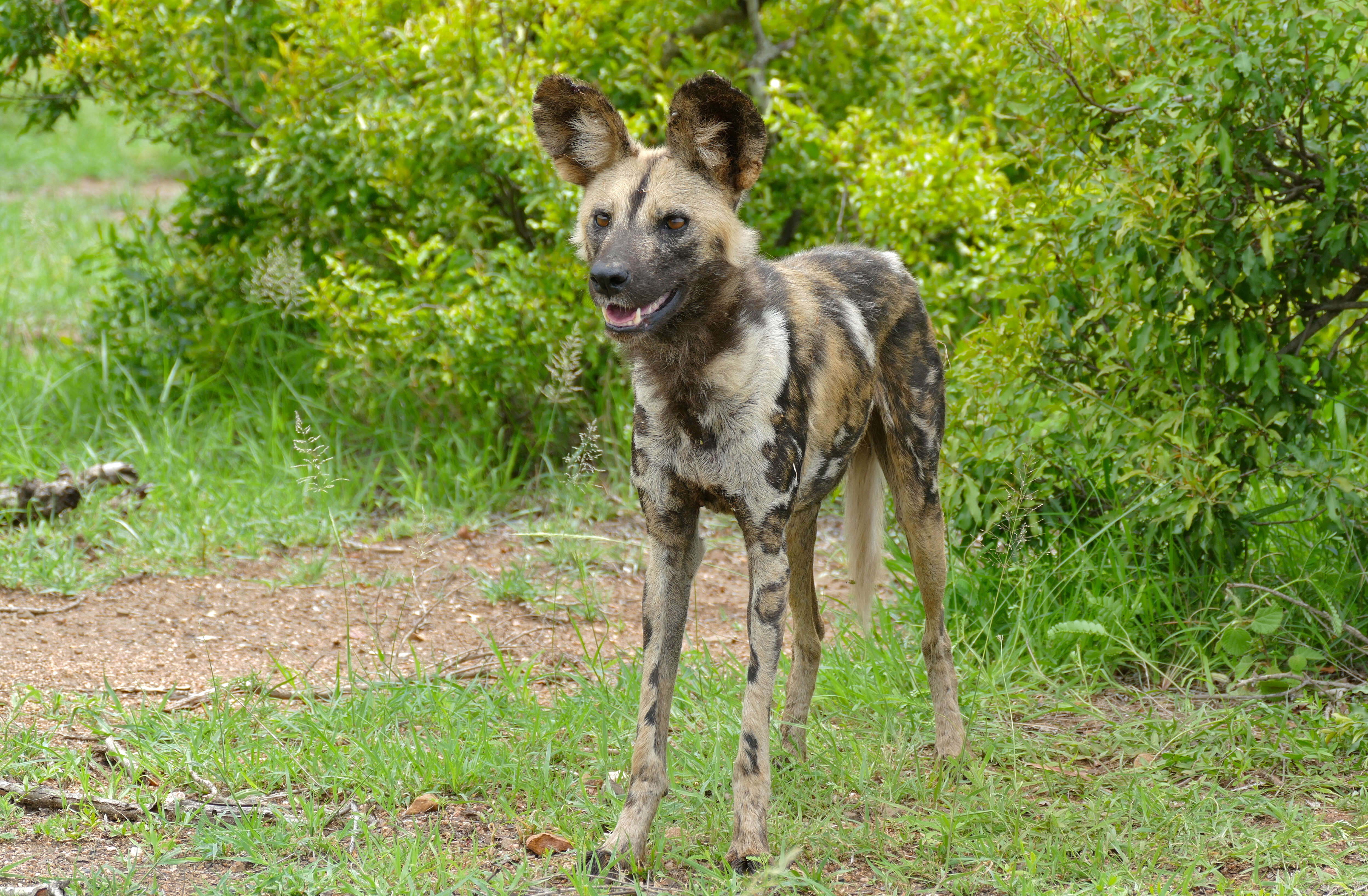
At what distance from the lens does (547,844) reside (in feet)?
9.93

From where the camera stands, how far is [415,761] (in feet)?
10.8

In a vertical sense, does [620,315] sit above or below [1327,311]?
above

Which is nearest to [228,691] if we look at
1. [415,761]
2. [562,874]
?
[415,761]

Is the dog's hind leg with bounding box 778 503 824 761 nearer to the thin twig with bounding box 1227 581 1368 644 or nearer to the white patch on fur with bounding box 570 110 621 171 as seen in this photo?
the white patch on fur with bounding box 570 110 621 171

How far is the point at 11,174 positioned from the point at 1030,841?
10592 mm

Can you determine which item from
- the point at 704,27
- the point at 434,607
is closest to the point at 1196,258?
the point at 434,607

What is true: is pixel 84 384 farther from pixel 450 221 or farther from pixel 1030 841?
pixel 1030 841

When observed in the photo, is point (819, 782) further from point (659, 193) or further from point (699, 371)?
point (659, 193)

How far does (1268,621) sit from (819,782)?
1440 millimetres

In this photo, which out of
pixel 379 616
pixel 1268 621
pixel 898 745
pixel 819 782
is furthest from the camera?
pixel 379 616

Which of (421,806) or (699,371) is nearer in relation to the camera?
(699,371)

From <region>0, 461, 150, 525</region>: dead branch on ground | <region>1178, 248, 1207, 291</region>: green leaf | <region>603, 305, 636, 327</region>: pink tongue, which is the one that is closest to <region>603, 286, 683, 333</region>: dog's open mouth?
<region>603, 305, 636, 327</region>: pink tongue

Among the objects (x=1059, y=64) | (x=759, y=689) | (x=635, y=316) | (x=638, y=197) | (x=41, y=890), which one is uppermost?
(x=1059, y=64)

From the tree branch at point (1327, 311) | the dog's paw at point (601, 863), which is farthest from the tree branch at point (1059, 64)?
the dog's paw at point (601, 863)
